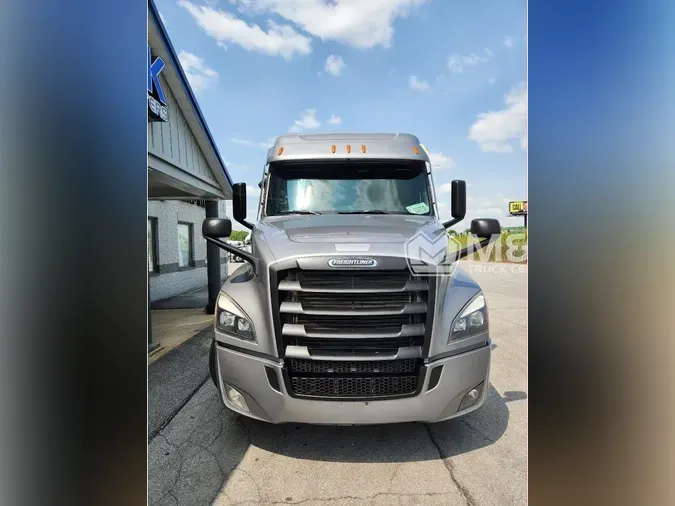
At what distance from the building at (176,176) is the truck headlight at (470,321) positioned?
2.04 m

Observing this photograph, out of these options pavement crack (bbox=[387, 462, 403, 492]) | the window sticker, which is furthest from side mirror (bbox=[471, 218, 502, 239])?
pavement crack (bbox=[387, 462, 403, 492])

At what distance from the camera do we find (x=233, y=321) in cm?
254

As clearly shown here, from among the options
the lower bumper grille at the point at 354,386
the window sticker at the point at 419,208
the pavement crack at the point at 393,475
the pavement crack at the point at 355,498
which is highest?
the window sticker at the point at 419,208

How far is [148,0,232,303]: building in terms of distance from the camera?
4.61 m

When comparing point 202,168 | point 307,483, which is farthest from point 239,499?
point 202,168

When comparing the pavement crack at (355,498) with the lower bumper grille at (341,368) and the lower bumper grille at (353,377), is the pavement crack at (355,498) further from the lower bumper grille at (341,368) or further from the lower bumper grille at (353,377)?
the lower bumper grille at (341,368)

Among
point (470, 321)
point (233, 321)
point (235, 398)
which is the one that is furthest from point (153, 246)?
point (470, 321)

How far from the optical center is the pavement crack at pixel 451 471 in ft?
6.95

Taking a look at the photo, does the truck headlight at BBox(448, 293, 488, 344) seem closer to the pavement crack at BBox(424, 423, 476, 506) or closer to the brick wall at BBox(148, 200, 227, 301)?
the pavement crack at BBox(424, 423, 476, 506)

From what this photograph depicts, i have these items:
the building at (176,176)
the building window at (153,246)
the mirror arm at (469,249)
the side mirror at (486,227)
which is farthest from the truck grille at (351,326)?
the building window at (153,246)

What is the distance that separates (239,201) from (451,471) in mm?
3125

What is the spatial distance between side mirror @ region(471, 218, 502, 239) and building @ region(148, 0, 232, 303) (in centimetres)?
249
